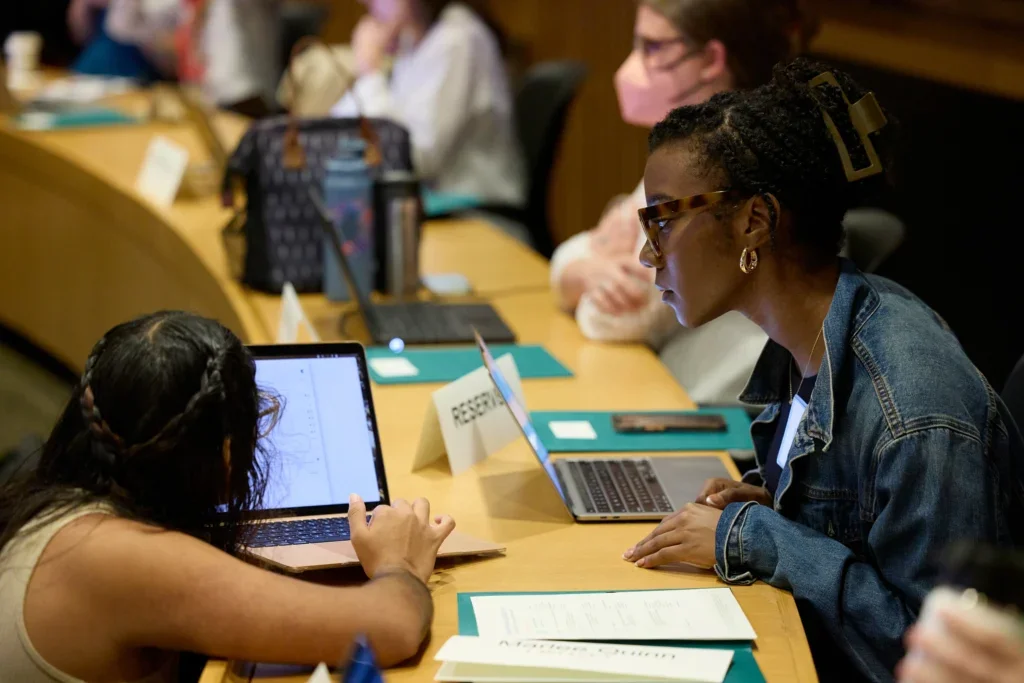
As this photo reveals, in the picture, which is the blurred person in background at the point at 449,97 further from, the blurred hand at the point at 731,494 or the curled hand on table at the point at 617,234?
the blurred hand at the point at 731,494

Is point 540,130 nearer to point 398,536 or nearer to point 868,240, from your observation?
point 868,240

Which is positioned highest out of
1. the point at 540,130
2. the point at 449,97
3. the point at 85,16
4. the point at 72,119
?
the point at 449,97

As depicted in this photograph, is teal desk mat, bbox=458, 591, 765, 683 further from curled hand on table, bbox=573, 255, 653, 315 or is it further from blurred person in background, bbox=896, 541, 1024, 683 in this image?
curled hand on table, bbox=573, 255, 653, 315

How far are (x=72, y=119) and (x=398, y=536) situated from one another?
3281 mm

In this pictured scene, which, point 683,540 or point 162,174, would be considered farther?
point 162,174

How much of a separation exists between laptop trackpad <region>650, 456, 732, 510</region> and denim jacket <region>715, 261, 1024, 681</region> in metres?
0.22

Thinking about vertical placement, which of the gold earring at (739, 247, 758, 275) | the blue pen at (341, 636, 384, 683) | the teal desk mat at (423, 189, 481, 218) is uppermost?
the gold earring at (739, 247, 758, 275)

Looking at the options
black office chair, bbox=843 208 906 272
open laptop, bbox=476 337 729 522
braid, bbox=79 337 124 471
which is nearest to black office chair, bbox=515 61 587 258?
black office chair, bbox=843 208 906 272

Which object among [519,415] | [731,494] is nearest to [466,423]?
[519,415]

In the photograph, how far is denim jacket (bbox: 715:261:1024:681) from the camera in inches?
49.5

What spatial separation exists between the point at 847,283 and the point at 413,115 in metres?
2.48

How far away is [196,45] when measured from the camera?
15.7 ft

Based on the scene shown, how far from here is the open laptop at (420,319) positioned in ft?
7.57

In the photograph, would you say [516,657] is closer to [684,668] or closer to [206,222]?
[684,668]
